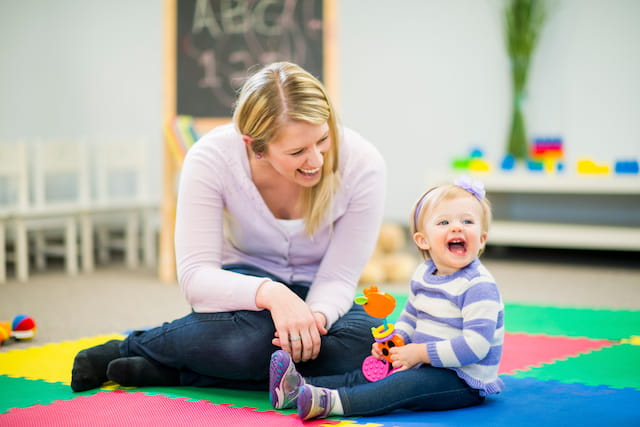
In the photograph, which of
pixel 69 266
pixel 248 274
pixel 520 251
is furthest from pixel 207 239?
pixel 520 251

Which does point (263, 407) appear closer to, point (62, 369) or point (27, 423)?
point (27, 423)

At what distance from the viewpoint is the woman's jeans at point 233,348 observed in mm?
1561

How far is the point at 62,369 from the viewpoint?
186 cm

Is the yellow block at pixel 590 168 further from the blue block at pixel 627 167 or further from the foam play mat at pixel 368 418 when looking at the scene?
the foam play mat at pixel 368 418

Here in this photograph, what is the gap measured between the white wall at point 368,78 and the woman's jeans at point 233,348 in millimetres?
2757

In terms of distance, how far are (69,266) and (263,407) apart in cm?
234

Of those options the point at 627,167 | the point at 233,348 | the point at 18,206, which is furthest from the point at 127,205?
the point at 233,348

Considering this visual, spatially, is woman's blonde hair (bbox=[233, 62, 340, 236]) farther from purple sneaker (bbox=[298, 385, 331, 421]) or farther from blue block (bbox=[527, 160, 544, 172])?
blue block (bbox=[527, 160, 544, 172])

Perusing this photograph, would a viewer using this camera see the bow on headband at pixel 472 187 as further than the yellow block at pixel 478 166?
No

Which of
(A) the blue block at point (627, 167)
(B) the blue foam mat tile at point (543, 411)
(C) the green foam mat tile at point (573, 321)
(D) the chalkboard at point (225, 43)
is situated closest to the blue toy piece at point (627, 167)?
(A) the blue block at point (627, 167)

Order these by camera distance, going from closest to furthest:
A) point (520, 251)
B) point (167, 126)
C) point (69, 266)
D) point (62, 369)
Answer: point (62, 369)
point (167, 126)
point (69, 266)
point (520, 251)

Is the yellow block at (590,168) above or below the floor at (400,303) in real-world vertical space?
above

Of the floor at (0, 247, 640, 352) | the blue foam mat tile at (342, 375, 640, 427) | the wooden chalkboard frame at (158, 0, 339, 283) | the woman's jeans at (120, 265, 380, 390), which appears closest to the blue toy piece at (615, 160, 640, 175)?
the floor at (0, 247, 640, 352)

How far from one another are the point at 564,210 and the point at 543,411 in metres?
2.83
